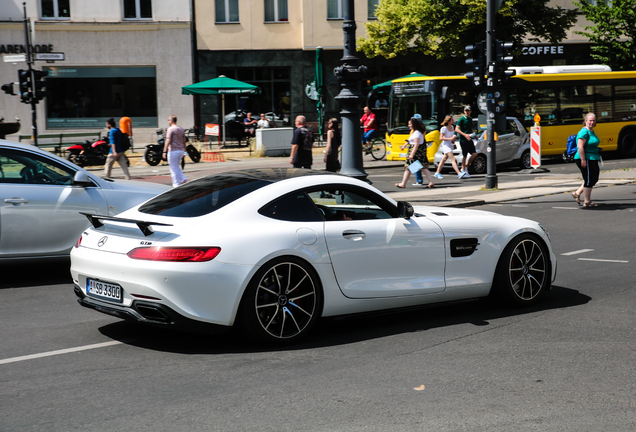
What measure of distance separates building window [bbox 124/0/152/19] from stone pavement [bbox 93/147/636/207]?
9.66 m

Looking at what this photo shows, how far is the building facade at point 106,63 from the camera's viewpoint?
114 ft

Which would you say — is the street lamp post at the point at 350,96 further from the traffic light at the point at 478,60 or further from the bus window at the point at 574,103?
the bus window at the point at 574,103

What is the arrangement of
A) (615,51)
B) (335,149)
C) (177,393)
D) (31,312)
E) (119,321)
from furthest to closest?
(615,51), (335,149), (31,312), (119,321), (177,393)

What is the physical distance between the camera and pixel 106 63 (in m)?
35.8

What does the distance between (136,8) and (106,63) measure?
2.90 m

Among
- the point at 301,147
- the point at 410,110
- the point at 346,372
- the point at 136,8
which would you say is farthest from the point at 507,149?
the point at 136,8

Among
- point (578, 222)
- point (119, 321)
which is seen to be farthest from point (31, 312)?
point (578, 222)

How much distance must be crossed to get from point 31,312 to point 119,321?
3.34 ft

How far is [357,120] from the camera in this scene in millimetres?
13945

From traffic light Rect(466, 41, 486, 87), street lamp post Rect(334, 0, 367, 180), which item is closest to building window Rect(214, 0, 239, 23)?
traffic light Rect(466, 41, 486, 87)

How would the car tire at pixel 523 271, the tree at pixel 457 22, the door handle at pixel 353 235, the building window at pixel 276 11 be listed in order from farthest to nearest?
1. the building window at pixel 276 11
2. the tree at pixel 457 22
3. the car tire at pixel 523 271
4. the door handle at pixel 353 235

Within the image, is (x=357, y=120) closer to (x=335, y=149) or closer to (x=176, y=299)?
(x=335, y=149)

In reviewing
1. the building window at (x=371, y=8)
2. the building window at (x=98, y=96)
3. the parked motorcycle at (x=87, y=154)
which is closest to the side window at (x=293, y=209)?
the parked motorcycle at (x=87, y=154)

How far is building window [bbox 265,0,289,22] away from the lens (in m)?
38.2
